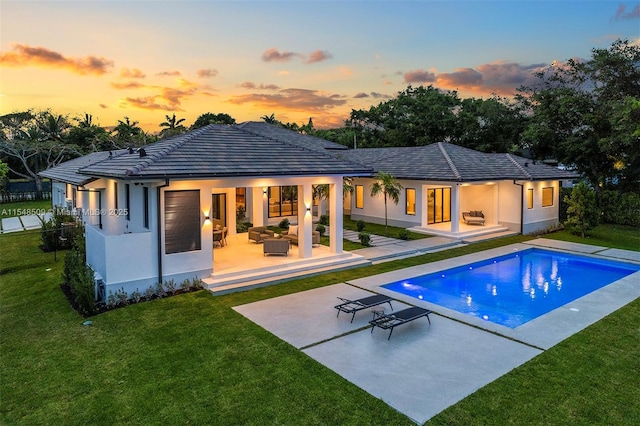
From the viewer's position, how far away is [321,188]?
76.2 feet

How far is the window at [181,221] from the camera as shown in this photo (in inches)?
463

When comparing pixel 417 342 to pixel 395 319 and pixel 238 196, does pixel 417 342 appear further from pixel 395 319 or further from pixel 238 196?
pixel 238 196

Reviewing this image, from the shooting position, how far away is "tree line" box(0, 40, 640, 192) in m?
26.6

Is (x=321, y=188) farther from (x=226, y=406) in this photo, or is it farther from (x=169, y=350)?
(x=226, y=406)

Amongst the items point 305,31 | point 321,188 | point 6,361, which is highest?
point 305,31

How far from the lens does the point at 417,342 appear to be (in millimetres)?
8383

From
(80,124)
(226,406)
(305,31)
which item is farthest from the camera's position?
(80,124)

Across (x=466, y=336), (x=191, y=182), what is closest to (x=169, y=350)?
(x=191, y=182)

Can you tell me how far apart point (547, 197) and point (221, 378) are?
23.3 m

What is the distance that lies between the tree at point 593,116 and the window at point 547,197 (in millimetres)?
5407

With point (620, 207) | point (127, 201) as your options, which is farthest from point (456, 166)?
point (127, 201)

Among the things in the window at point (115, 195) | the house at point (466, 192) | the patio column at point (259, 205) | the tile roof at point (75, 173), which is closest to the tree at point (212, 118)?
the tile roof at point (75, 173)

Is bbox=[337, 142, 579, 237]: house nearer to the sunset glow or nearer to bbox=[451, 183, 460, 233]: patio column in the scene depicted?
bbox=[451, 183, 460, 233]: patio column

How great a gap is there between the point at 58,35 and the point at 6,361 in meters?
15.0
